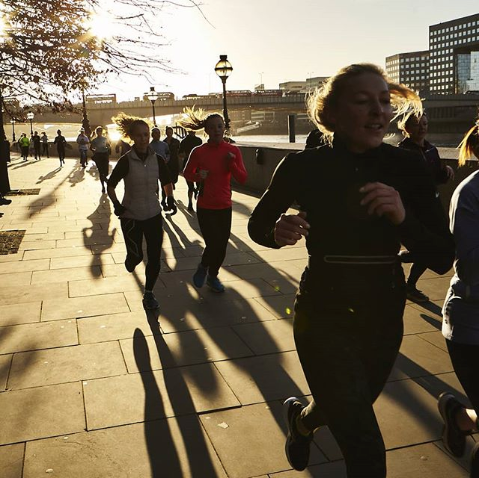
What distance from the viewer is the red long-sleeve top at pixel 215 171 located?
21.9ft

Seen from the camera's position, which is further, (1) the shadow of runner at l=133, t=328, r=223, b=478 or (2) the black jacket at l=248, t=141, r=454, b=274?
(1) the shadow of runner at l=133, t=328, r=223, b=478

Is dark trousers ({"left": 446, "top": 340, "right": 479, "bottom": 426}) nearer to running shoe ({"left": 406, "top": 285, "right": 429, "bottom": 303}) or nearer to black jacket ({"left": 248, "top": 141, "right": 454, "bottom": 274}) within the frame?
black jacket ({"left": 248, "top": 141, "right": 454, "bottom": 274})

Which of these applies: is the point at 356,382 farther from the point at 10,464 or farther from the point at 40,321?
the point at 40,321

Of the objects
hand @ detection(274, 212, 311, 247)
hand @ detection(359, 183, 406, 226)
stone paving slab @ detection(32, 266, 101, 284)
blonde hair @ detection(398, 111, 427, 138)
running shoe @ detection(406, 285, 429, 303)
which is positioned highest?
blonde hair @ detection(398, 111, 427, 138)

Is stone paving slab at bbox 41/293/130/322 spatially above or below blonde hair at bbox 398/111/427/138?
below

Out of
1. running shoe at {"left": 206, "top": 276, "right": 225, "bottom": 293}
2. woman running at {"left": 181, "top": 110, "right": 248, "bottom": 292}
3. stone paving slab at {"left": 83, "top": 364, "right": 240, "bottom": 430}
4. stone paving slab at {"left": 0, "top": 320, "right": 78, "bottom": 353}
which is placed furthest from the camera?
running shoe at {"left": 206, "top": 276, "right": 225, "bottom": 293}

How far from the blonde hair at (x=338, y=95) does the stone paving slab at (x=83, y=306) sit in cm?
403

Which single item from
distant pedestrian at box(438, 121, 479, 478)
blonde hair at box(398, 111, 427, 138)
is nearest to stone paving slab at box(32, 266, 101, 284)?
blonde hair at box(398, 111, 427, 138)

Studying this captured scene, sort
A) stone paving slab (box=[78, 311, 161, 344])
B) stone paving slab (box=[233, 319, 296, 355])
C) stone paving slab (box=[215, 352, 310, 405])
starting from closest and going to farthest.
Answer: stone paving slab (box=[215, 352, 310, 405]), stone paving slab (box=[233, 319, 296, 355]), stone paving slab (box=[78, 311, 161, 344])

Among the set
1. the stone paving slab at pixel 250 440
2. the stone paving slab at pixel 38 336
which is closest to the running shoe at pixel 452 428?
the stone paving slab at pixel 250 440

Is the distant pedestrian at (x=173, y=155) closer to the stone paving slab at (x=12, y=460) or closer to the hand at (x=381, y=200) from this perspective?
the stone paving slab at (x=12, y=460)

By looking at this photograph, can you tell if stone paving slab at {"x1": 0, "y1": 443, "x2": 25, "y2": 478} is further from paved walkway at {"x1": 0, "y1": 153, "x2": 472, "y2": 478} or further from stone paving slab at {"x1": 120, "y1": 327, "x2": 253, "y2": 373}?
stone paving slab at {"x1": 120, "y1": 327, "x2": 253, "y2": 373}

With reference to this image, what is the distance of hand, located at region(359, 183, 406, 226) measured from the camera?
2135 millimetres

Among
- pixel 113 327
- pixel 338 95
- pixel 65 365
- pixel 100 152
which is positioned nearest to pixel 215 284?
pixel 113 327
